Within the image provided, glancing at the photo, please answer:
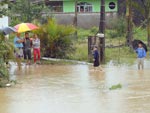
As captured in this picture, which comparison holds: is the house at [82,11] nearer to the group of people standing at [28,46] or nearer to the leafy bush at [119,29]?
the leafy bush at [119,29]

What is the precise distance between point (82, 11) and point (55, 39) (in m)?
28.7

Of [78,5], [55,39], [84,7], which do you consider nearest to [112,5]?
[84,7]

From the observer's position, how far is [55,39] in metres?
26.1

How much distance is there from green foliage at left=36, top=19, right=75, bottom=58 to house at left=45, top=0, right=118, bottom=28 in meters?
23.0

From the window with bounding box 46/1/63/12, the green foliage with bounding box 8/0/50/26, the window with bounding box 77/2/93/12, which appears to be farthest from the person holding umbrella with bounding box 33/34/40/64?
the window with bounding box 77/2/93/12

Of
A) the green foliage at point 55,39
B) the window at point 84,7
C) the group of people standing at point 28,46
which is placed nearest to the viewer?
the group of people standing at point 28,46

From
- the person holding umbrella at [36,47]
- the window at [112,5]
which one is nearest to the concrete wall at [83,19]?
the window at [112,5]

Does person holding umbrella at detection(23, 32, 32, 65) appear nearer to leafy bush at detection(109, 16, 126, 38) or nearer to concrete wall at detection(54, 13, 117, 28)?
leafy bush at detection(109, 16, 126, 38)

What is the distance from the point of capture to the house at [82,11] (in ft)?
168

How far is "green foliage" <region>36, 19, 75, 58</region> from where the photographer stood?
26125mm

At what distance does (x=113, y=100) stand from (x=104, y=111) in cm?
166

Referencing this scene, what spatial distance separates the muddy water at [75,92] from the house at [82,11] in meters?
29.1

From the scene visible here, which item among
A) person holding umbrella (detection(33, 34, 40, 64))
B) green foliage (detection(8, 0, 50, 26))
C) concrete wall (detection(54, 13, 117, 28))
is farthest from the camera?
concrete wall (detection(54, 13, 117, 28))

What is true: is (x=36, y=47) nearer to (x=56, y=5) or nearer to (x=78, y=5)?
(x=78, y=5)
